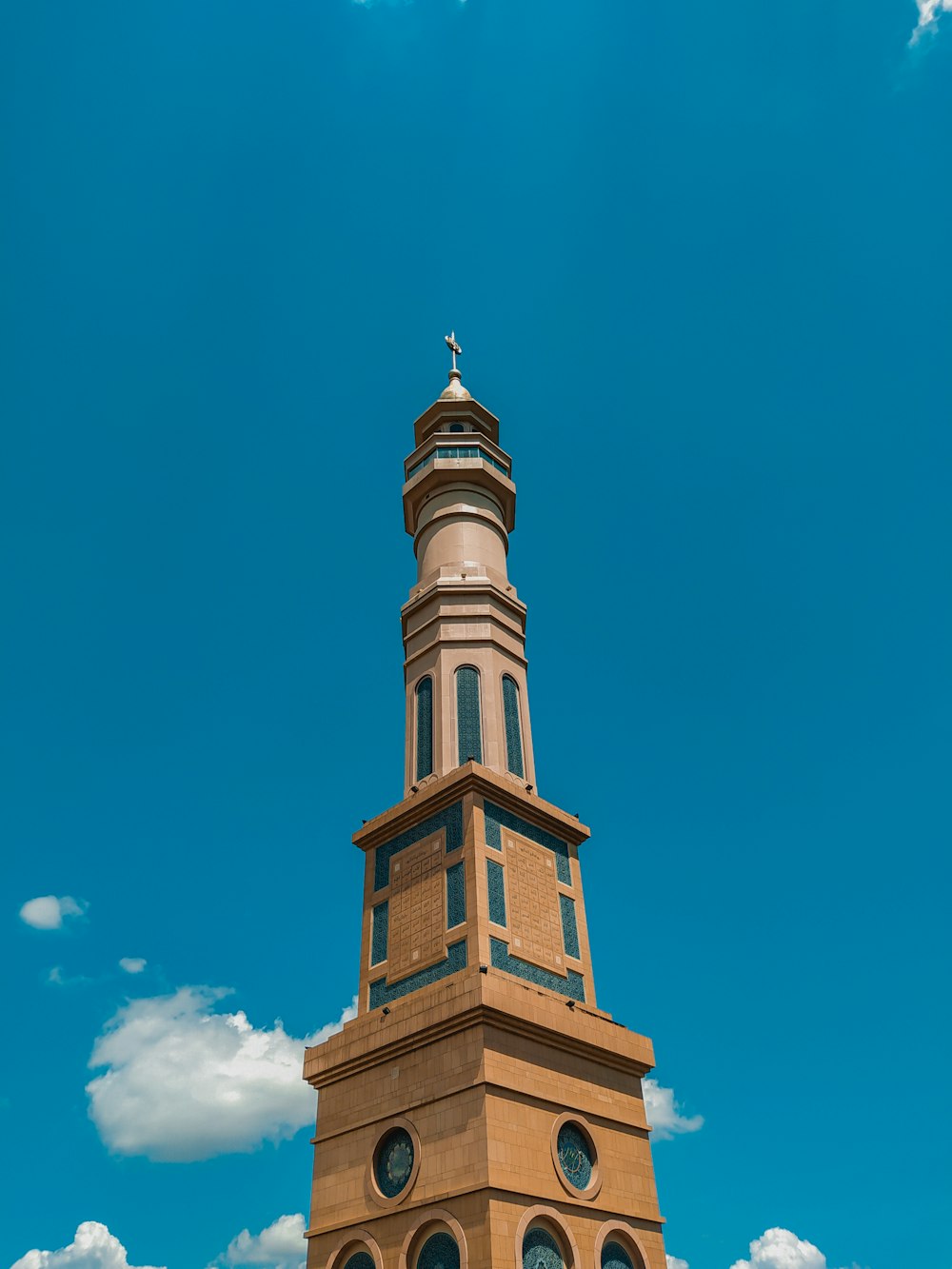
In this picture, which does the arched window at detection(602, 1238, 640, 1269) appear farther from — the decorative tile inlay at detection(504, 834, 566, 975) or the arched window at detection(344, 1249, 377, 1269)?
the decorative tile inlay at detection(504, 834, 566, 975)

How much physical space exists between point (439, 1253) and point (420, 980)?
274 inches

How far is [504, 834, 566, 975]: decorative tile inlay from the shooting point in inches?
1186

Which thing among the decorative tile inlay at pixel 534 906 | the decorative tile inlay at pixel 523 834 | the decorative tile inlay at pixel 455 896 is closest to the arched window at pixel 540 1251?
the decorative tile inlay at pixel 534 906

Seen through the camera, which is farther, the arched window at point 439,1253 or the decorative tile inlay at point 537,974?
the decorative tile inlay at point 537,974

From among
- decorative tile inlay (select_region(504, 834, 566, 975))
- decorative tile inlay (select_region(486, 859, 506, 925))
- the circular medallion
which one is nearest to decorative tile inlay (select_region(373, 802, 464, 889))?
decorative tile inlay (select_region(486, 859, 506, 925))

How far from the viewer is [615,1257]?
26.8m

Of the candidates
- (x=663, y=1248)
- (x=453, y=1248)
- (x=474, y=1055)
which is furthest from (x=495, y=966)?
(x=663, y=1248)

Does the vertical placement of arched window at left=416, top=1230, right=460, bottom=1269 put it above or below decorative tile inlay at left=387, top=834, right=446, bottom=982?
below

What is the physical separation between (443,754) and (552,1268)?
1471 centimetres

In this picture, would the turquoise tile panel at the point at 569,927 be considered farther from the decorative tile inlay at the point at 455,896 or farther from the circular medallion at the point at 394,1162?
the circular medallion at the point at 394,1162

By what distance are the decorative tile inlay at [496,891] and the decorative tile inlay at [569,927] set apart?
9.44ft

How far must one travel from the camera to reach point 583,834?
34281 millimetres

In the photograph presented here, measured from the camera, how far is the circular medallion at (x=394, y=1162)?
26219mm

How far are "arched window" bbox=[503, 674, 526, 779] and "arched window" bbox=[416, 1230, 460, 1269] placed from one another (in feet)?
46.2
